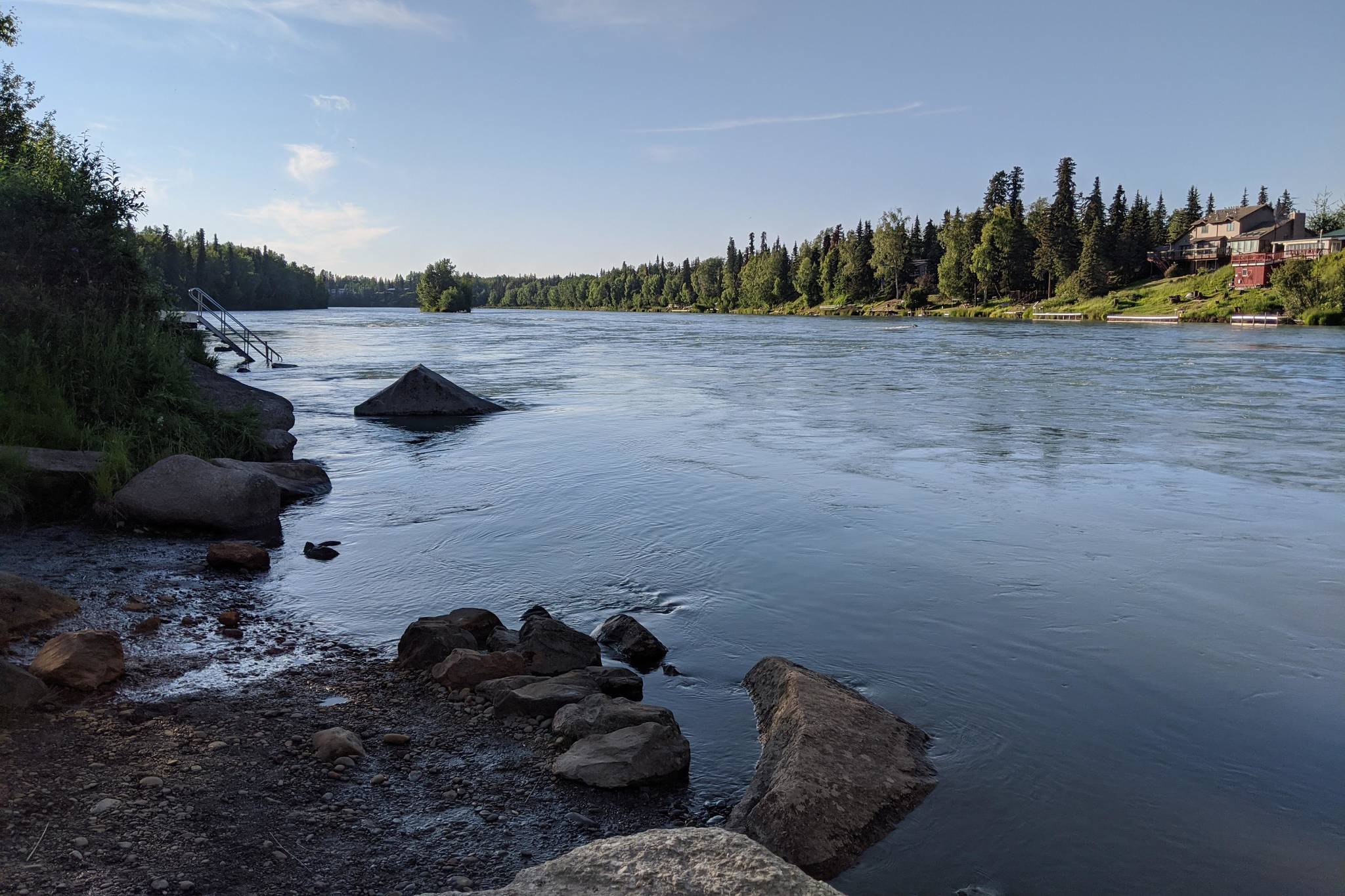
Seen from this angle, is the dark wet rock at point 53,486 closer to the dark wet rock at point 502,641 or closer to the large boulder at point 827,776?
the dark wet rock at point 502,641

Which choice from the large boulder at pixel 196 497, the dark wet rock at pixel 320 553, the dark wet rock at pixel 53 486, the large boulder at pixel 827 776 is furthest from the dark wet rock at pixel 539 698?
the dark wet rock at pixel 53 486

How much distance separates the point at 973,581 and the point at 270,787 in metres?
7.70

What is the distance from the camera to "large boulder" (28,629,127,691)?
6.14m

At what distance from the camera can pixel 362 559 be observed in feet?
35.3

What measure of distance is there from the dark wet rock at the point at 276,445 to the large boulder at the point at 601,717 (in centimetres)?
1124

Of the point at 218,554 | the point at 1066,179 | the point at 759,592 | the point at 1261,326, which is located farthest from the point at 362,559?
the point at 1066,179

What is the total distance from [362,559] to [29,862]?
676cm

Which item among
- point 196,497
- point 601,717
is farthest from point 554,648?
point 196,497

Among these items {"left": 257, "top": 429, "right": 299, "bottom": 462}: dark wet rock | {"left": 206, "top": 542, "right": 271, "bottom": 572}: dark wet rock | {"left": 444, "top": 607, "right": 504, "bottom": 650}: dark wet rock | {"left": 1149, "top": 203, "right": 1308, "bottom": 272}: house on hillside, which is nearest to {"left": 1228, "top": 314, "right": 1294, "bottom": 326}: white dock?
{"left": 1149, "top": 203, "right": 1308, "bottom": 272}: house on hillside

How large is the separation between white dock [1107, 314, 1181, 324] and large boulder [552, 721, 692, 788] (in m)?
86.3

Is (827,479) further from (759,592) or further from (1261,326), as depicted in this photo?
(1261,326)

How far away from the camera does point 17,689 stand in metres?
5.72

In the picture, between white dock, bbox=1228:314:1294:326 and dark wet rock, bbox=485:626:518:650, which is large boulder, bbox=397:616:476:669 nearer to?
dark wet rock, bbox=485:626:518:650

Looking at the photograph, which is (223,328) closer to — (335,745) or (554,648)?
(554,648)
